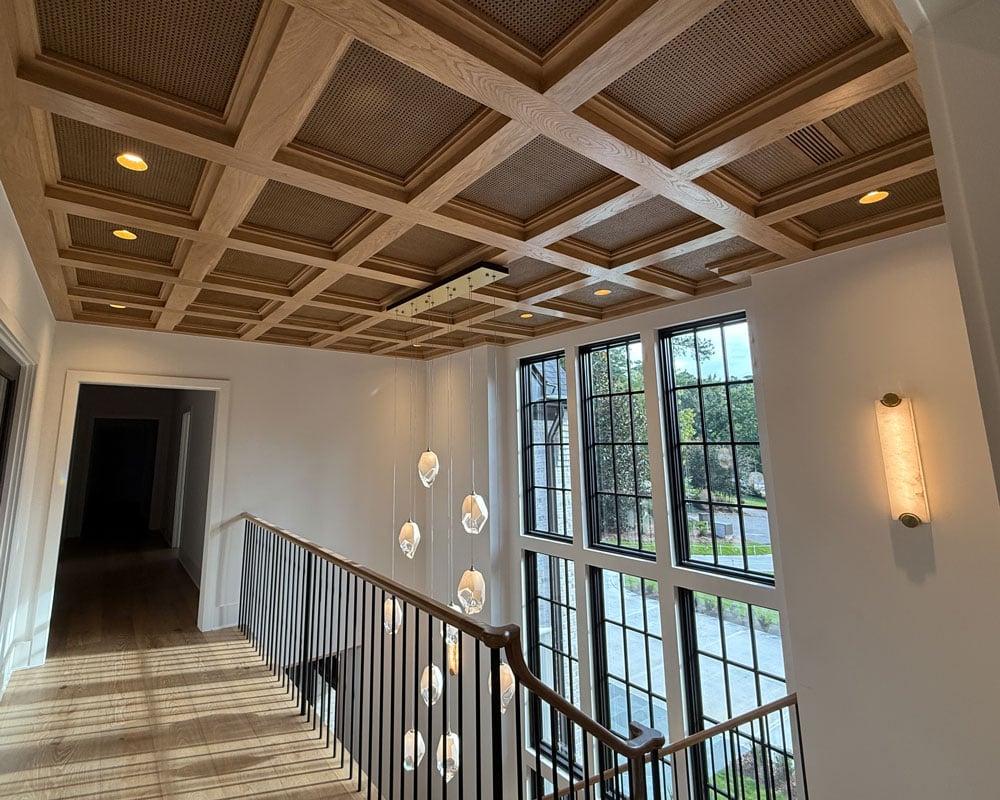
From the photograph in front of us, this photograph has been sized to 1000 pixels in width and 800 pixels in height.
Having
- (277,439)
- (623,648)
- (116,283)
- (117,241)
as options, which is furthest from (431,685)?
(277,439)

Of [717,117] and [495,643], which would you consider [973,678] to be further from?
[717,117]

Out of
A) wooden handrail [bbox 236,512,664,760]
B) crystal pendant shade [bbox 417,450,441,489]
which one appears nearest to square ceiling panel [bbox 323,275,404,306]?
crystal pendant shade [bbox 417,450,441,489]

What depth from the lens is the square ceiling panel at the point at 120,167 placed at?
1.87 metres

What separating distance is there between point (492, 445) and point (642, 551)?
195cm

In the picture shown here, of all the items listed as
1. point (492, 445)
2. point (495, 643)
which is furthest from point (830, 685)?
point (492, 445)

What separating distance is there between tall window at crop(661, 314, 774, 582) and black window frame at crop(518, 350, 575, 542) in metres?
1.22

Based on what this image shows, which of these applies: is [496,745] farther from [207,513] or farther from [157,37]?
[207,513]

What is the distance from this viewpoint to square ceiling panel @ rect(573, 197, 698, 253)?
8.25 feet

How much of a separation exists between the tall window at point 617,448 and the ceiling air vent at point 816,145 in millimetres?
2417

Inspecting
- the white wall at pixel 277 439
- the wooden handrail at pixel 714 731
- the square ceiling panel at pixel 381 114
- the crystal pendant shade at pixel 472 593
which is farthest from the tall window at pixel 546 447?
the square ceiling panel at pixel 381 114

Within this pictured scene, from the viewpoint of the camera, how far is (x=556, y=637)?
492 cm

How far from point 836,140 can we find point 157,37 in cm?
247

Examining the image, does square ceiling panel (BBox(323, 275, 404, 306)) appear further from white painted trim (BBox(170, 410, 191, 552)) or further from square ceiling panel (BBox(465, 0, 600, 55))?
white painted trim (BBox(170, 410, 191, 552))

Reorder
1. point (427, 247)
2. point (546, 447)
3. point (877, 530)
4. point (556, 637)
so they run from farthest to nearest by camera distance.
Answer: point (546, 447)
point (556, 637)
point (427, 247)
point (877, 530)
